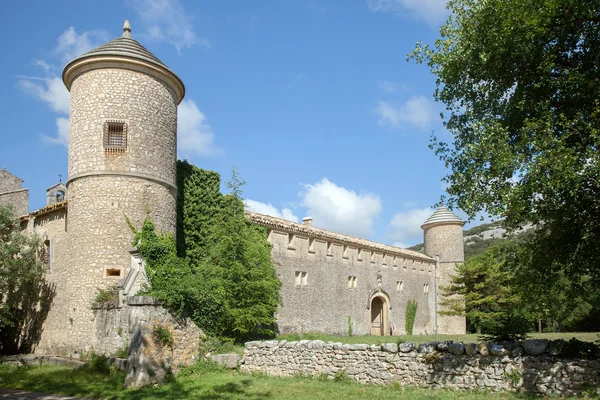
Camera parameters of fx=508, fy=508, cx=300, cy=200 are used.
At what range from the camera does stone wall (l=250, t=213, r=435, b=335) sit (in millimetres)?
27641

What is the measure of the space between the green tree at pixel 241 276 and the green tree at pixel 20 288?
7536 mm

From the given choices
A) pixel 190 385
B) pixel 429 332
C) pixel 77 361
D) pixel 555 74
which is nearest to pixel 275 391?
pixel 190 385

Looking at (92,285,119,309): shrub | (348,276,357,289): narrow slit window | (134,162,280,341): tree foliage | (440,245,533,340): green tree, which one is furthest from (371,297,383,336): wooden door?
(92,285,119,309): shrub

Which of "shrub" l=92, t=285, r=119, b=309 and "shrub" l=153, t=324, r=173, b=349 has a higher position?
"shrub" l=92, t=285, r=119, b=309

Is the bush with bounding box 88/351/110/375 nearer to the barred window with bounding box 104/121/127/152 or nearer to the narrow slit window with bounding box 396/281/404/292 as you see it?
the barred window with bounding box 104/121/127/152

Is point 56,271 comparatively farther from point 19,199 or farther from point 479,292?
point 479,292

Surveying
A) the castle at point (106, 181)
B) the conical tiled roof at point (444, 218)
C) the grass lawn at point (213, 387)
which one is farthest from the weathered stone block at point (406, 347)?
the conical tiled roof at point (444, 218)

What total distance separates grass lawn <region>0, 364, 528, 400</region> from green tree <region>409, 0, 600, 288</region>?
12.7 feet

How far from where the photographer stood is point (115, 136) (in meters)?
18.8

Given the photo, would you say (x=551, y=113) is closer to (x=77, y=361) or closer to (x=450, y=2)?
(x=450, y=2)

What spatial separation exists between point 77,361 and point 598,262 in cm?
1569

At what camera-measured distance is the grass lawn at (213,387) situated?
459 inches

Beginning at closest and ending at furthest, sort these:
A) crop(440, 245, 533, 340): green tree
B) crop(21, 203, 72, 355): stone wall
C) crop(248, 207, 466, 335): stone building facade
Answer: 1. crop(21, 203, 72, 355): stone wall
2. crop(248, 207, 466, 335): stone building facade
3. crop(440, 245, 533, 340): green tree

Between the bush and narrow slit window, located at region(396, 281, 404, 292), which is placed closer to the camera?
the bush
